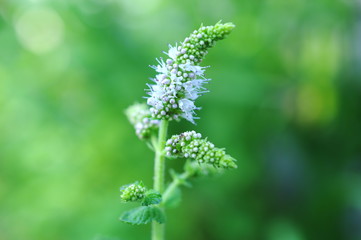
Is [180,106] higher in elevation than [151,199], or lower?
higher

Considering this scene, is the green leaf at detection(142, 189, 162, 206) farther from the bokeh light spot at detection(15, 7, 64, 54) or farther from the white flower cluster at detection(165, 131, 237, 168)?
the bokeh light spot at detection(15, 7, 64, 54)

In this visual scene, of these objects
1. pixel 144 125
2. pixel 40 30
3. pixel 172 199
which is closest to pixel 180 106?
pixel 144 125

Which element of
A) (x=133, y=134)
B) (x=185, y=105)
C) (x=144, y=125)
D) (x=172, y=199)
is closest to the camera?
(x=185, y=105)

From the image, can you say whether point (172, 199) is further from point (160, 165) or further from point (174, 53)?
point (174, 53)

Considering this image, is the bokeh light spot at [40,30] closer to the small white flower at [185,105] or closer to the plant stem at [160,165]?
the plant stem at [160,165]

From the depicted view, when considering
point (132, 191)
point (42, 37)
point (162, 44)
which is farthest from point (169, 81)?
point (42, 37)

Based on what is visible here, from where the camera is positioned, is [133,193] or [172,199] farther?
[172,199]

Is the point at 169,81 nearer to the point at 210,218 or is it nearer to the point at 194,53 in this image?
the point at 194,53

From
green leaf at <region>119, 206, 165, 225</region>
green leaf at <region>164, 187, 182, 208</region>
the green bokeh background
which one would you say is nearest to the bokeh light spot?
the green bokeh background
